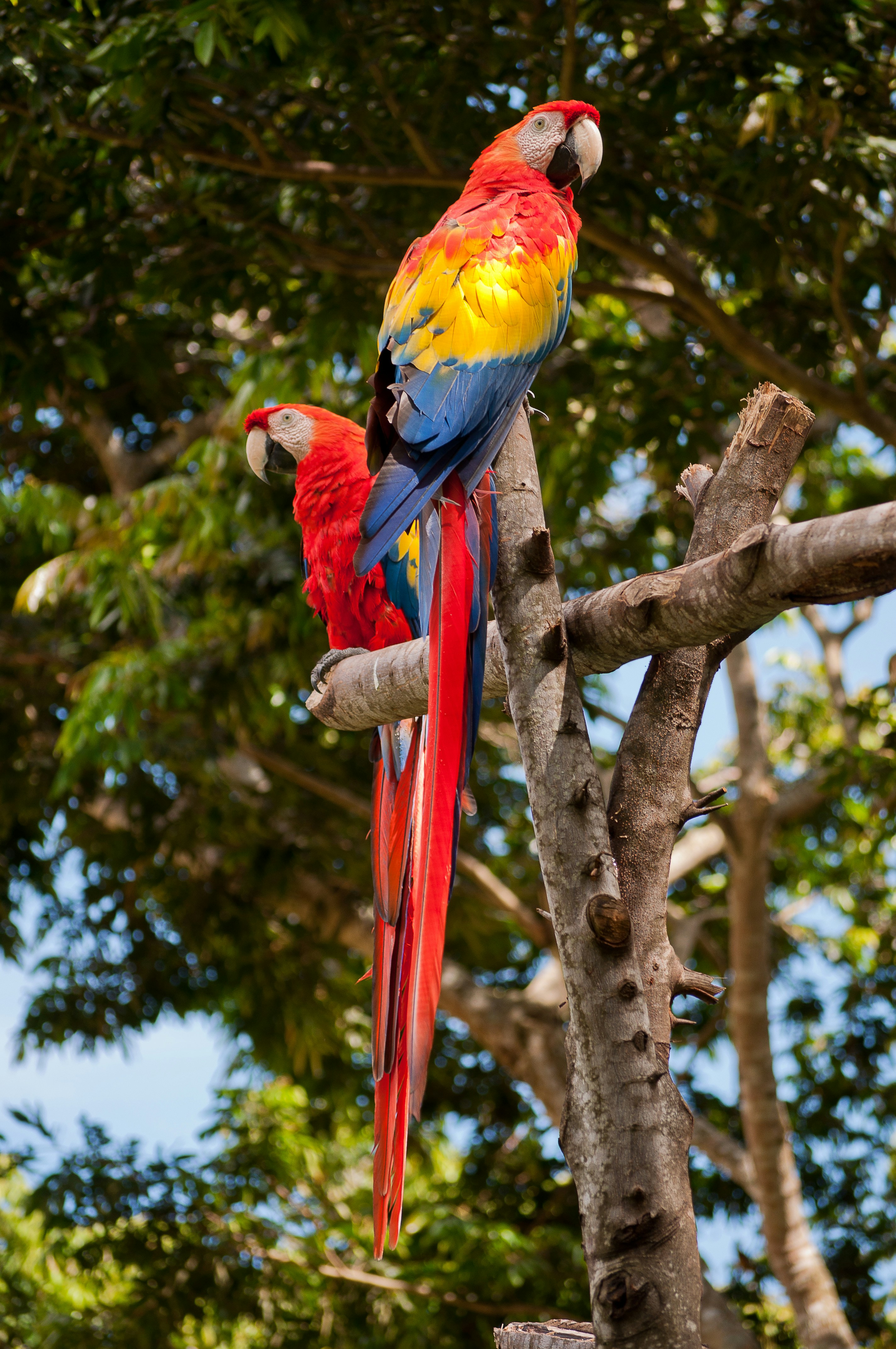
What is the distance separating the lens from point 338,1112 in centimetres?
554

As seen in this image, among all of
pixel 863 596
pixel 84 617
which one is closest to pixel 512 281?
pixel 863 596

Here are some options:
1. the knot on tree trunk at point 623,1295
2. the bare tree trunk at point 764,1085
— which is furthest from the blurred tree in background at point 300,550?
the knot on tree trunk at point 623,1295

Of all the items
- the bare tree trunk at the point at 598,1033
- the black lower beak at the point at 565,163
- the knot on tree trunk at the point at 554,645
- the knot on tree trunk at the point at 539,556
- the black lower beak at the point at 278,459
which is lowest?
the bare tree trunk at the point at 598,1033

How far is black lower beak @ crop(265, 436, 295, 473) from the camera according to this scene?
2.40m

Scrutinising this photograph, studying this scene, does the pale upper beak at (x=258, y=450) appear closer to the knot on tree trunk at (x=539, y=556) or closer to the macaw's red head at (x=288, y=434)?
the macaw's red head at (x=288, y=434)

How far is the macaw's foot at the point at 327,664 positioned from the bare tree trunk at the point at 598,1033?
1.70ft

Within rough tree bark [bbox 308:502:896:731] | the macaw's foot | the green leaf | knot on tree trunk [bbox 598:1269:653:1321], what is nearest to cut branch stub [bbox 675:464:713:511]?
rough tree bark [bbox 308:502:896:731]

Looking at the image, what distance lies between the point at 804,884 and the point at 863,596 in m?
5.12

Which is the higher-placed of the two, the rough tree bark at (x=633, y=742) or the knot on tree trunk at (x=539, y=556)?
the knot on tree trunk at (x=539, y=556)

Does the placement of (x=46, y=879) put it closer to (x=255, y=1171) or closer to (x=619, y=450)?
(x=255, y=1171)

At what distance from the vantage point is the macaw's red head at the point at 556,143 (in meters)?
1.82

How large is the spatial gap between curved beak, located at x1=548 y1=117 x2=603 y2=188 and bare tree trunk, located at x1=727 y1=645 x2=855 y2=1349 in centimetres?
268

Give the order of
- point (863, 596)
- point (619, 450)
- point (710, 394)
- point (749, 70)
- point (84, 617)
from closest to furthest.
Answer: point (863, 596) < point (749, 70) < point (710, 394) < point (619, 450) < point (84, 617)

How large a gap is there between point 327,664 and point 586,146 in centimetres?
94
